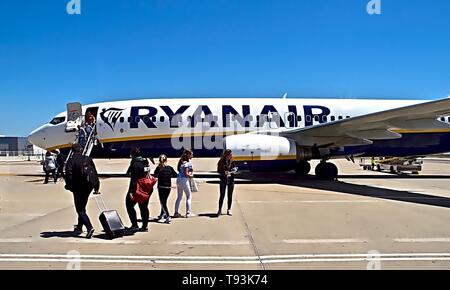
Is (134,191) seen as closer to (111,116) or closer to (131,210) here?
(131,210)

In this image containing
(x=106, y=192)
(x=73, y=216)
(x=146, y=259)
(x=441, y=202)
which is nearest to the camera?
(x=146, y=259)

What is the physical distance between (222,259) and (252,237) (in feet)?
4.70

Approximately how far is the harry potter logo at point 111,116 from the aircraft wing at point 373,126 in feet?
27.0

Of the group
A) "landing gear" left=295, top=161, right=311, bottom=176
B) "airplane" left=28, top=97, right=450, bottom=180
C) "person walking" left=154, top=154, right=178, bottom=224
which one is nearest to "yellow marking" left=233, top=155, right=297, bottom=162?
"airplane" left=28, top=97, right=450, bottom=180

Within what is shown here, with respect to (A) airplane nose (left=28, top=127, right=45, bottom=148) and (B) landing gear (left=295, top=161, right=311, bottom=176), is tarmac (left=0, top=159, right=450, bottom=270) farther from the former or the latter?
(A) airplane nose (left=28, top=127, right=45, bottom=148)

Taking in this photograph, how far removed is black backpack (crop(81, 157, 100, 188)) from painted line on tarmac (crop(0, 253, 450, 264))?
158 centimetres

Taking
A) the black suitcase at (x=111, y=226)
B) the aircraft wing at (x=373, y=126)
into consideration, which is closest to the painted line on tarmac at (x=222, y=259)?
the black suitcase at (x=111, y=226)

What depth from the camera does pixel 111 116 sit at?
19.2 metres

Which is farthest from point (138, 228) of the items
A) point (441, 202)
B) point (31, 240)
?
point (441, 202)

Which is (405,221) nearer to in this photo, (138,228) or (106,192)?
(138,228)

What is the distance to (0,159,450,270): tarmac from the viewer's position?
5434mm

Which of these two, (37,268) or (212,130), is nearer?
(37,268)
